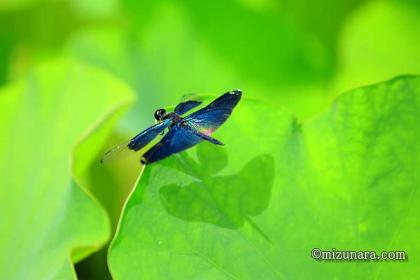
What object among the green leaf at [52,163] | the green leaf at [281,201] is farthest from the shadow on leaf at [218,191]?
the green leaf at [52,163]

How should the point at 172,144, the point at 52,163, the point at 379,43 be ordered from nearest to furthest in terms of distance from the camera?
1. the point at 172,144
2. the point at 52,163
3. the point at 379,43

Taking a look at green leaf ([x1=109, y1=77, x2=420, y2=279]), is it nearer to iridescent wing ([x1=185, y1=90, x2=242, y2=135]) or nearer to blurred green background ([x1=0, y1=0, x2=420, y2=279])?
iridescent wing ([x1=185, y1=90, x2=242, y2=135])

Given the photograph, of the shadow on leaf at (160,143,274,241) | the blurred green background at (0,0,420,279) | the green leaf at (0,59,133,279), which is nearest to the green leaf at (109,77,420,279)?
the shadow on leaf at (160,143,274,241)

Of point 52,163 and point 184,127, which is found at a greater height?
point 184,127

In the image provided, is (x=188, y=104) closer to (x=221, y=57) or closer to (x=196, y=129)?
(x=196, y=129)

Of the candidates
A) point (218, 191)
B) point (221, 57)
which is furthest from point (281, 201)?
point (221, 57)

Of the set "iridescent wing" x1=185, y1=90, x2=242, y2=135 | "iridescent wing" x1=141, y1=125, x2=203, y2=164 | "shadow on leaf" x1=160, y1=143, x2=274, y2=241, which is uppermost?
"iridescent wing" x1=185, y1=90, x2=242, y2=135
